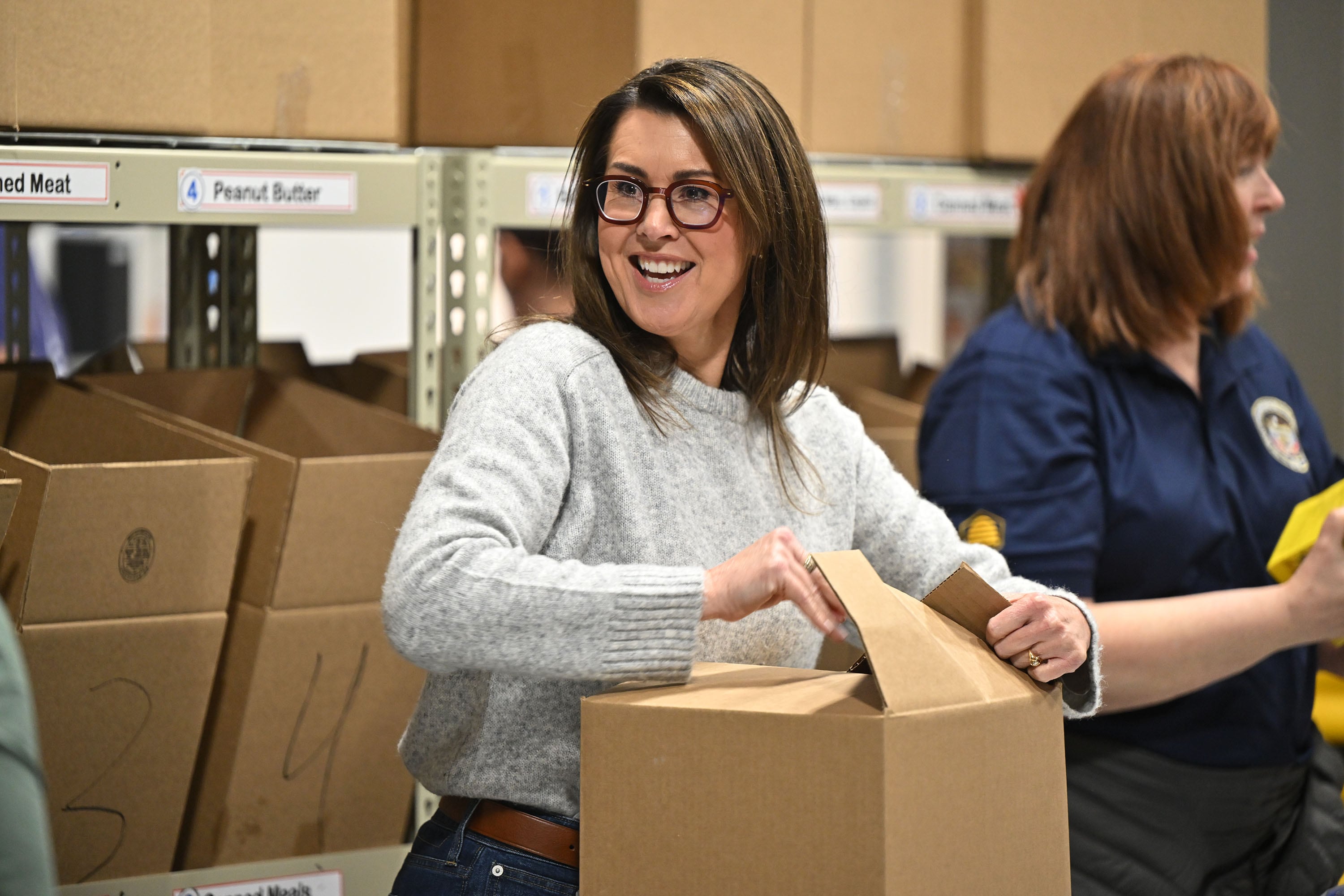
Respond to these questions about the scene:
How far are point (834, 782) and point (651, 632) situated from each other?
0.20m

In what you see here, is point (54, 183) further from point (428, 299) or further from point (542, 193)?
point (542, 193)

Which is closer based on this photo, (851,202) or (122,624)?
(122,624)

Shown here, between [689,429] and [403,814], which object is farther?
[403,814]

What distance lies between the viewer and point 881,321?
4.77m

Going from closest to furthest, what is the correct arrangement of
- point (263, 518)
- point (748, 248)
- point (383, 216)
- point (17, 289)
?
1. point (748, 248)
2. point (263, 518)
3. point (383, 216)
4. point (17, 289)

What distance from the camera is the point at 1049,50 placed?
7.20 feet

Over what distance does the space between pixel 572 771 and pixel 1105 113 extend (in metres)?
1.11

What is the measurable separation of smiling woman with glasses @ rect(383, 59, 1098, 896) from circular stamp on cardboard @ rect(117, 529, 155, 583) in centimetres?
42

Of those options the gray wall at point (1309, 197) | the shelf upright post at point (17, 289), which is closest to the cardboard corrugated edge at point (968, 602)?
the shelf upright post at point (17, 289)

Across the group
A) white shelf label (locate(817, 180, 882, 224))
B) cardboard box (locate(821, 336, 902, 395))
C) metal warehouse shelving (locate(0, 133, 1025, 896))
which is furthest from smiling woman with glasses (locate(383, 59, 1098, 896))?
cardboard box (locate(821, 336, 902, 395))

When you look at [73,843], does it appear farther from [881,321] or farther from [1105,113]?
[881,321]

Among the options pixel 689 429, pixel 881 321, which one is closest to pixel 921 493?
pixel 689 429

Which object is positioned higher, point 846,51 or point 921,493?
point 846,51

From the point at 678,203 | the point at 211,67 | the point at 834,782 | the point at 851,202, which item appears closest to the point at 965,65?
the point at 851,202
